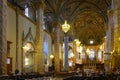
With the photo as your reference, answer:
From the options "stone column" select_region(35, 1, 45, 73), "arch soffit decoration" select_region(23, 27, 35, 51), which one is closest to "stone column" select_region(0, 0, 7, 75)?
"stone column" select_region(35, 1, 45, 73)

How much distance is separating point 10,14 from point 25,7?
314 inches

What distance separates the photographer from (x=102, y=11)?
47.4m

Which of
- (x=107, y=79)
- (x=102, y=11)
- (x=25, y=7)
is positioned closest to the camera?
(x=107, y=79)

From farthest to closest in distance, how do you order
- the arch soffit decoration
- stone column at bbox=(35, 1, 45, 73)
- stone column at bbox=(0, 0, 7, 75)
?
1. the arch soffit decoration
2. stone column at bbox=(35, 1, 45, 73)
3. stone column at bbox=(0, 0, 7, 75)

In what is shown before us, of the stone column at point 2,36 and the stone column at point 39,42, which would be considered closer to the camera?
the stone column at point 2,36

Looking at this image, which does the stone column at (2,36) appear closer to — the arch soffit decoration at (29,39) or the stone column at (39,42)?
the stone column at (39,42)

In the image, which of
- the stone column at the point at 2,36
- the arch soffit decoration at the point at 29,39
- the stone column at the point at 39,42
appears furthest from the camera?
the arch soffit decoration at the point at 29,39

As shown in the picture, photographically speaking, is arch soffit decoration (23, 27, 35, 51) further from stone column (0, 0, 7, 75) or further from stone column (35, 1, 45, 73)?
stone column (0, 0, 7, 75)

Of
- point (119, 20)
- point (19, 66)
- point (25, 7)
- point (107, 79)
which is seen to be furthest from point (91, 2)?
point (107, 79)


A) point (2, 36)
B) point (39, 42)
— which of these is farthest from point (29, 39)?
point (2, 36)

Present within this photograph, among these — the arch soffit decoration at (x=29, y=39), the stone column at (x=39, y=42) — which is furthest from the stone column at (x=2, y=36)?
the arch soffit decoration at (x=29, y=39)

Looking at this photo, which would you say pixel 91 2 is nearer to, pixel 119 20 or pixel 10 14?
pixel 10 14

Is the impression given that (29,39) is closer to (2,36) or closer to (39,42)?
(39,42)

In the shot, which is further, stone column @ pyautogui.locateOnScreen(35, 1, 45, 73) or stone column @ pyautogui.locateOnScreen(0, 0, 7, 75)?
stone column @ pyautogui.locateOnScreen(35, 1, 45, 73)
